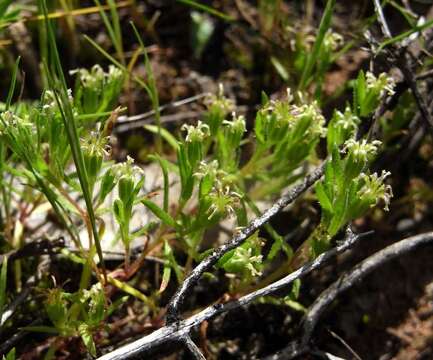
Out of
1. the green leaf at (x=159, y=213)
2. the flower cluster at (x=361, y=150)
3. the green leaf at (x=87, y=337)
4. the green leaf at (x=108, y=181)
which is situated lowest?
the green leaf at (x=87, y=337)

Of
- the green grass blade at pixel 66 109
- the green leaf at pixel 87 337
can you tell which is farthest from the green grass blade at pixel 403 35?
the green leaf at pixel 87 337

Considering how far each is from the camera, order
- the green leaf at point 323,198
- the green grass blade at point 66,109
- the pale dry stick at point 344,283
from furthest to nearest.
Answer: the pale dry stick at point 344,283, the green leaf at point 323,198, the green grass blade at point 66,109

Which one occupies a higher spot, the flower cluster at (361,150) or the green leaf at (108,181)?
the green leaf at (108,181)

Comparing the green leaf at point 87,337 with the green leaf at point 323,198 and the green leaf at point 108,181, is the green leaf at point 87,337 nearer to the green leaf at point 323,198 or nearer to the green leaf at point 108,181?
the green leaf at point 108,181

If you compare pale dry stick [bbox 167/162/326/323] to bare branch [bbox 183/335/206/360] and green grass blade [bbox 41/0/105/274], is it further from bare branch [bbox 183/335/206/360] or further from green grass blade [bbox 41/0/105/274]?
green grass blade [bbox 41/0/105/274]

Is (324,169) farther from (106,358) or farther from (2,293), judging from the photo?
(2,293)

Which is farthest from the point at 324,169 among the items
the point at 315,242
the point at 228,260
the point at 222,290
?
the point at 222,290
